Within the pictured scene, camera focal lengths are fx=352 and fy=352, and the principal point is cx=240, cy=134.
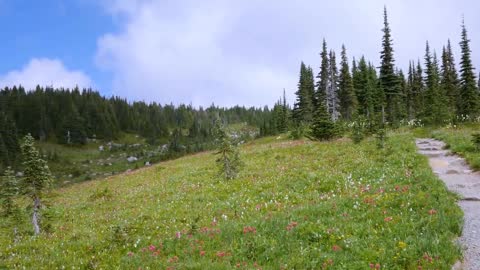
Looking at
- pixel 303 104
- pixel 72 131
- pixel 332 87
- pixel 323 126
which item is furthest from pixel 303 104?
pixel 72 131

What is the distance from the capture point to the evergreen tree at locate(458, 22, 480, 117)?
4941 centimetres

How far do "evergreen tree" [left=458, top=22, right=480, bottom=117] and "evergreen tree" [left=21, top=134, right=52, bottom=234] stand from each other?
51.4 metres

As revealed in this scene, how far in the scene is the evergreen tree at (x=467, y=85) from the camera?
162 feet

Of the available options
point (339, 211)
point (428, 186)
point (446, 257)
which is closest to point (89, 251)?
point (339, 211)

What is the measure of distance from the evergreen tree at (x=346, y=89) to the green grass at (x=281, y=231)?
63363mm

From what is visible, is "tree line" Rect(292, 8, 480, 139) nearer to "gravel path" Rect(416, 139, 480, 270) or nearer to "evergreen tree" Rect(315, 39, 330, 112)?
"evergreen tree" Rect(315, 39, 330, 112)

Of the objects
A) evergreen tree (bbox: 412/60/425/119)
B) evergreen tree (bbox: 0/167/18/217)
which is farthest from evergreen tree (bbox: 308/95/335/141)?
evergreen tree (bbox: 412/60/425/119)

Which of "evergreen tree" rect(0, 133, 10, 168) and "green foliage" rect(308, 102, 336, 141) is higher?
"green foliage" rect(308, 102, 336, 141)

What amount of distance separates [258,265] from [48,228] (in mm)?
11577

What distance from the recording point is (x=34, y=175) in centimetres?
1538

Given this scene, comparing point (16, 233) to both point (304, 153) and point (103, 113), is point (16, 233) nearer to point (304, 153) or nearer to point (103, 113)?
point (304, 153)

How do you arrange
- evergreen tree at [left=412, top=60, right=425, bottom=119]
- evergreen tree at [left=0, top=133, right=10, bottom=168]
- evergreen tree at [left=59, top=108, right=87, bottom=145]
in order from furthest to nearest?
evergreen tree at [left=59, top=108, right=87, bottom=145]
evergreen tree at [left=0, top=133, right=10, bottom=168]
evergreen tree at [left=412, top=60, right=425, bottom=119]

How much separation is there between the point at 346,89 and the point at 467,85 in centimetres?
2938

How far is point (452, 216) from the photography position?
31.6 feet
